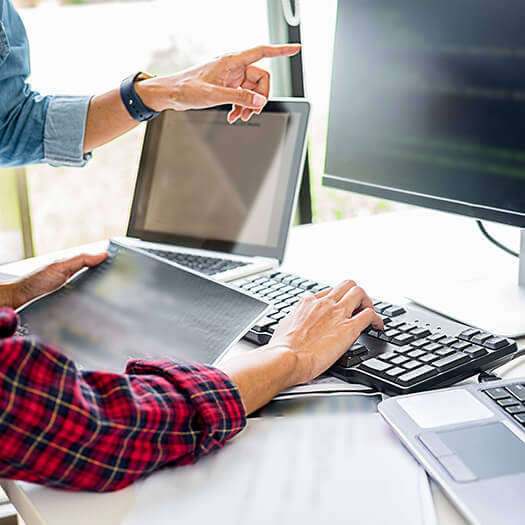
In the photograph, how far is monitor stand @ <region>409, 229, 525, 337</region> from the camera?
2.75ft

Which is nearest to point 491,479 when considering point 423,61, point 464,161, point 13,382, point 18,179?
point 13,382

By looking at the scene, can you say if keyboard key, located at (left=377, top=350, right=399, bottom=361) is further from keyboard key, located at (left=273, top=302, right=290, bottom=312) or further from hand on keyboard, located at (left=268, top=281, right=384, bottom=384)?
keyboard key, located at (left=273, top=302, right=290, bottom=312)

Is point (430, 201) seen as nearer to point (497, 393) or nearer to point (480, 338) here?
point (480, 338)

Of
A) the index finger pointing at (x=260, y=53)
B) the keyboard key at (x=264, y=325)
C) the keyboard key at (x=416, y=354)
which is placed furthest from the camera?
the index finger pointing at (x=260, y=53)

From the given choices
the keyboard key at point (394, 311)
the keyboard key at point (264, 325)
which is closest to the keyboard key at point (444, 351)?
the keyboard key at point (394, 311)

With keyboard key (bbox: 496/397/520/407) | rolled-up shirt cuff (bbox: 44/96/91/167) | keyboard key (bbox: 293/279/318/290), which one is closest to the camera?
keyboard key (bbox: 496/397/520/407)

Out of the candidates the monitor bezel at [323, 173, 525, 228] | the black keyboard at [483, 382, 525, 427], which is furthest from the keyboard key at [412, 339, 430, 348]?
the monitor bezel at [323, 173, 525, 228]

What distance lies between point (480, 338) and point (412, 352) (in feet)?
0.27

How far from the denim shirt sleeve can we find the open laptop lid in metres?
0.14

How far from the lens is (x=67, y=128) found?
1.25 meters

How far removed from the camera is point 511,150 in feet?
2.64

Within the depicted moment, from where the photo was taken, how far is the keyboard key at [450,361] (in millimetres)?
667

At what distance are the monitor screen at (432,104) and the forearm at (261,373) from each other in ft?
1.18

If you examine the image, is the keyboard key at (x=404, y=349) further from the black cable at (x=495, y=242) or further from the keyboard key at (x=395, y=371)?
the black cable at (x=495, y=242)
